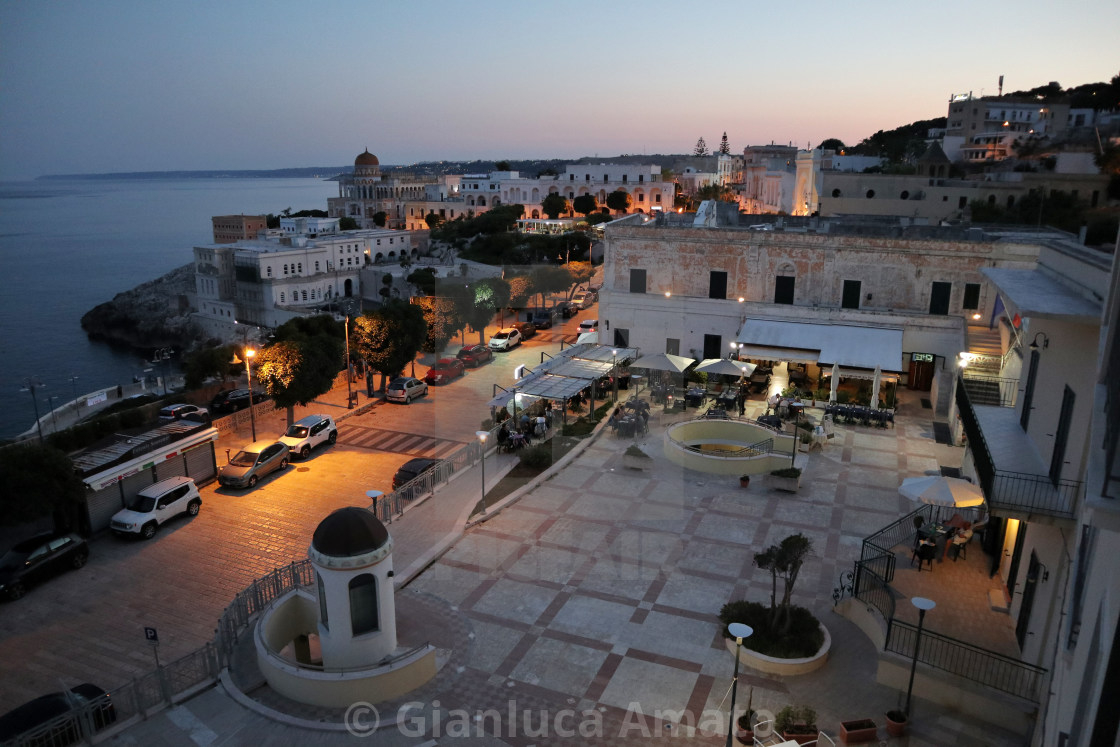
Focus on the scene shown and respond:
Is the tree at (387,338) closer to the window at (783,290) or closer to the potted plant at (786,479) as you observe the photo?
the window at (783,290)

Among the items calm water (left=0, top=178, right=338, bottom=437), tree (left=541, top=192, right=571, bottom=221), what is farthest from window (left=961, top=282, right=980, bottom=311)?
tree (left=541, top=192, right=571, bottom=221)

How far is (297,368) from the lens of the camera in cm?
2584

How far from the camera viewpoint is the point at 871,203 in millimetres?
A: 56656

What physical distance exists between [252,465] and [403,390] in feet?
32.3

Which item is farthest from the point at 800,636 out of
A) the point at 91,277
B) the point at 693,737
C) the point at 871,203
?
the point at 91,277

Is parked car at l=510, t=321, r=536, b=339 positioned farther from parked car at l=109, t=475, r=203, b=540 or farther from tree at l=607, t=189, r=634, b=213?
tree at l=607, t=189, r=634, b=213

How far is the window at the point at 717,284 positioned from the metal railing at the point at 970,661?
19.6 meters

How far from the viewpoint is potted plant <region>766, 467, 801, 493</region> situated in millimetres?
18672

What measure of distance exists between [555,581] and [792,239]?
18.8 m

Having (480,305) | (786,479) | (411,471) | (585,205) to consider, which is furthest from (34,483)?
(585,205)

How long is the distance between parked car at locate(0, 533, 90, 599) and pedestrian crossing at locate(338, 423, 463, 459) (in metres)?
9.94

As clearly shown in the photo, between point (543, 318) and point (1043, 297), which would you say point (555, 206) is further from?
point (1043, 297)

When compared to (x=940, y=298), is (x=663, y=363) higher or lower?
lower

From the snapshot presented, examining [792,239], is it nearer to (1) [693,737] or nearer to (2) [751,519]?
(2) [751,519]
